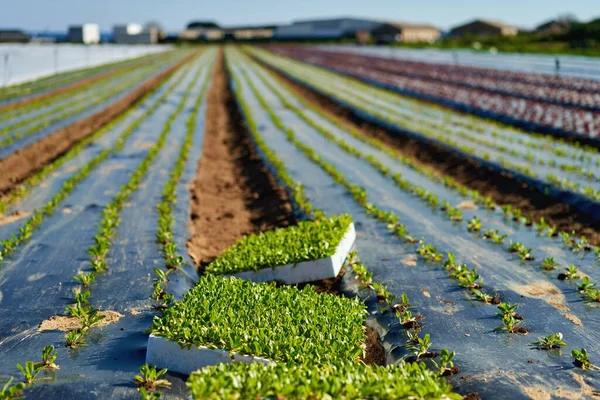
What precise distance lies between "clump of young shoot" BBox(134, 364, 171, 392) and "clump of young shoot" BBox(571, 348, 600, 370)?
320 centimetres

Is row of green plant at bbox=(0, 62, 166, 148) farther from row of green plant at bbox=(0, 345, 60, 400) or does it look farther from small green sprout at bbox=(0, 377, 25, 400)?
small green sprout at bbox=(0, 377, 25, 400)

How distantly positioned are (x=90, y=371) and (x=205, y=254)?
3.27m

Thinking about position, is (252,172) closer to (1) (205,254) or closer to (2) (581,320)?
(1) (205,254)

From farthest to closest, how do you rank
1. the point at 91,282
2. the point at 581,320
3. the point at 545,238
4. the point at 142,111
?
the point at 142,111 → the point at 545,238 → the point at 91,282 → the point at 581,320

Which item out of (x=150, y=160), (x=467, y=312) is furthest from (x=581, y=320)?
(x=150, y=160)

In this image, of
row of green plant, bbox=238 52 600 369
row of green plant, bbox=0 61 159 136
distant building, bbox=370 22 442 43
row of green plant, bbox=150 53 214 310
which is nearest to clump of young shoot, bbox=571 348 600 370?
row of green plant, bbox=238 52 600 369

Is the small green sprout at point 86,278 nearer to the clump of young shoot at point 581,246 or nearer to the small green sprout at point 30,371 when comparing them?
the small green sprout at point 30,371

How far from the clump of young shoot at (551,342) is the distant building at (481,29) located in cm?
9271

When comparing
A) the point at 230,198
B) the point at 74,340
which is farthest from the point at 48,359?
the point at 230,198

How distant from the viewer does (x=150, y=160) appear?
11984mm

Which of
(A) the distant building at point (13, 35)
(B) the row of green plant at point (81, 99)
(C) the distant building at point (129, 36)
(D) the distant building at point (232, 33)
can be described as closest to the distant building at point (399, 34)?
(D) the distant building at point (232, 33)

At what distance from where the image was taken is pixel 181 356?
14.4ft

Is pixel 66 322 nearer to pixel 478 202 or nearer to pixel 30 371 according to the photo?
pixel 30 371

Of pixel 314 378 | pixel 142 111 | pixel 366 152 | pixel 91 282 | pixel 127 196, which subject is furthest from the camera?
pixel 142 111
